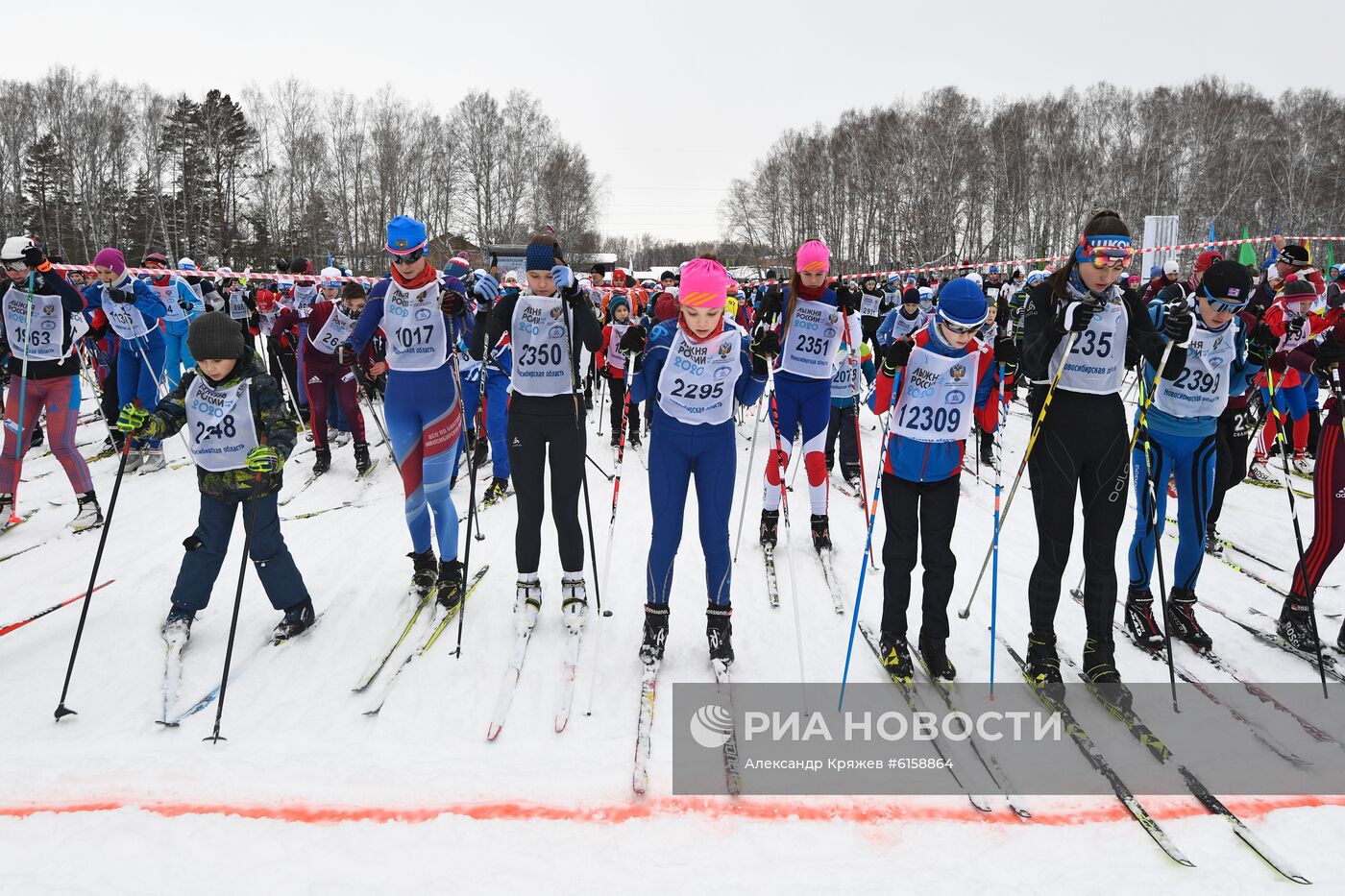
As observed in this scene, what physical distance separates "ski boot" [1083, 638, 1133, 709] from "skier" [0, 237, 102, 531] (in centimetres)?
803

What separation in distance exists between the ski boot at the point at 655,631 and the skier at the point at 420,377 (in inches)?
53.8

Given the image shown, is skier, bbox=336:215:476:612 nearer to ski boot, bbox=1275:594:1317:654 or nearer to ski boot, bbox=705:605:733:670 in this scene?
ski boot, bbox=705:605:733:670

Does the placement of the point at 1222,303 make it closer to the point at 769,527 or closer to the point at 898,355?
the point at 898,355

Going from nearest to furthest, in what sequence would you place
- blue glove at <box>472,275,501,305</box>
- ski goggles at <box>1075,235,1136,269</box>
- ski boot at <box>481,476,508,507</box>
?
ski goggles at <box>1075,235,1136,269</box> → blue glove at <box>472,275,501,305</box> → ski boot at <box>481,476,508,507</box>

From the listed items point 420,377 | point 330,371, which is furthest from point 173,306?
point 420,377

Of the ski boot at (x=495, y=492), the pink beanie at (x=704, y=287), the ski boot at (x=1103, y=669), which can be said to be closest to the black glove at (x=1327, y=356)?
the ski boot at (x=1103, y=669)

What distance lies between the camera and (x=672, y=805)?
2.95 meters

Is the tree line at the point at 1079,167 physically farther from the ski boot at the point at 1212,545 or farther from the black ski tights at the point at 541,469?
the black ski tights at the point at 541,469

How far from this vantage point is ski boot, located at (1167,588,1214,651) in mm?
4184

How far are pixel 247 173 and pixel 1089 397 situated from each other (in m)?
45.9

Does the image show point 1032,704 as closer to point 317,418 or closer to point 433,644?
point 433,644

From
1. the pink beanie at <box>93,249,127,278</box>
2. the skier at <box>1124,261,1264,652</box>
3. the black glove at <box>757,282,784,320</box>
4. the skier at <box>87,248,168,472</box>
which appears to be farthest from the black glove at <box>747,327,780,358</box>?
the pink beanie at <box>93,249,127,278</box>

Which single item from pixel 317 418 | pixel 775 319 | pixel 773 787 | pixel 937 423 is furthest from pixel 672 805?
pixel 317 418

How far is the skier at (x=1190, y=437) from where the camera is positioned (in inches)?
156
